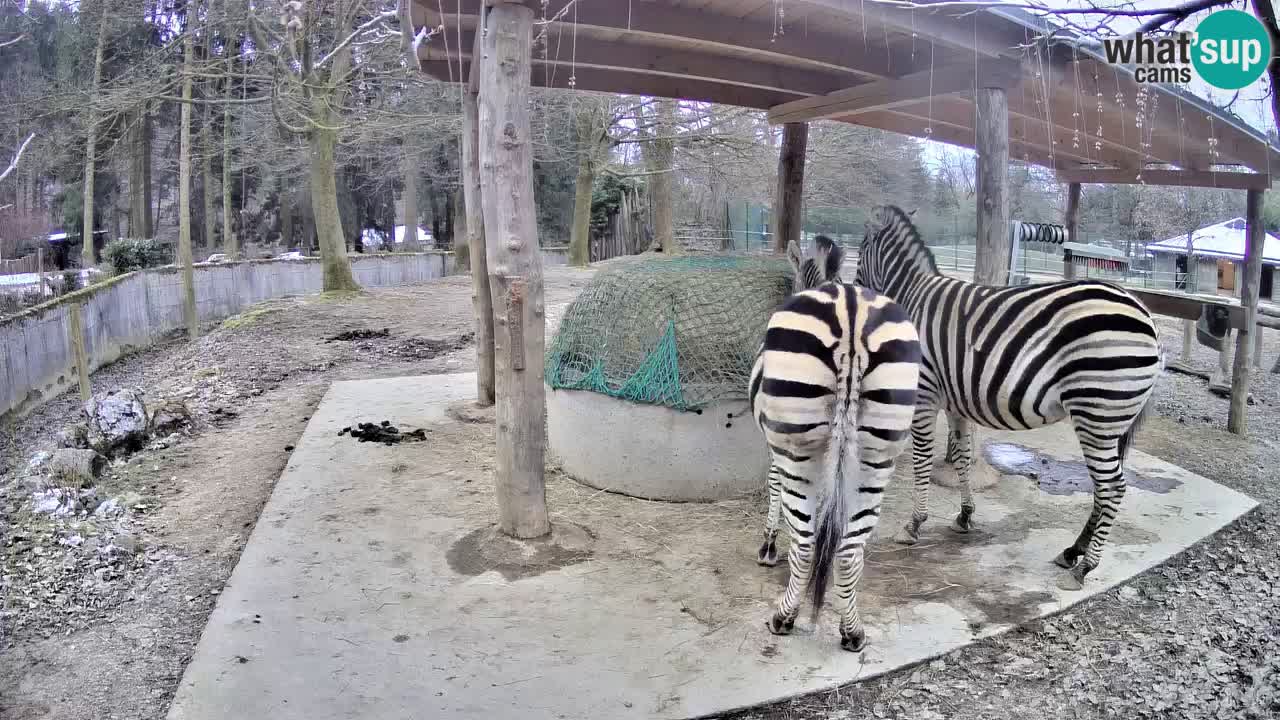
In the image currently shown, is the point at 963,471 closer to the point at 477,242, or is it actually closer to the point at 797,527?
the point at 797,527

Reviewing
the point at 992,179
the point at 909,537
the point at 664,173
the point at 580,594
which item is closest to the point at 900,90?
the point at 992,179

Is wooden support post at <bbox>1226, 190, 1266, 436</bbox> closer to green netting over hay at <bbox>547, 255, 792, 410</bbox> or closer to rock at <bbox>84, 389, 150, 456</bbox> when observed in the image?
green netting over hay at <bbox>547, 255, 792, 410</bbox>

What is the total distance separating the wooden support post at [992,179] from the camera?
5.71 metres

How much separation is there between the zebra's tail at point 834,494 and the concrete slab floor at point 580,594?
1.42 ft

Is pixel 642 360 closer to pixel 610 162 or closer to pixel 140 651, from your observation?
pixel 140 651

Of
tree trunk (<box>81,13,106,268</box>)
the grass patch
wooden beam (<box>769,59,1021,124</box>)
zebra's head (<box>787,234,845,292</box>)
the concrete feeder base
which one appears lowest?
the concrete feeder base

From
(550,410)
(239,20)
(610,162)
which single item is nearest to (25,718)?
(550,410)

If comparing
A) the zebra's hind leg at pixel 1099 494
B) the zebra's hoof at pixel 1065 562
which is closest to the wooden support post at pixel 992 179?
the zebra's hind leg at pixel 1099 494

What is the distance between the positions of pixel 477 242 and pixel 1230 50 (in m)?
5.77

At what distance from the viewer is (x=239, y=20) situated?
12016mm

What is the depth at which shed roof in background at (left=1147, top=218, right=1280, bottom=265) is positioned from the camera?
9711 mm

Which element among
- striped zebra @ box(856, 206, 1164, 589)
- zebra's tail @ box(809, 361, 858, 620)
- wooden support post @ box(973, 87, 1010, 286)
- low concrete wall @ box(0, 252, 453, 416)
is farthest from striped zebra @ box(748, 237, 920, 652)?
low concrete wall @ box(0, 252, 453, 416)

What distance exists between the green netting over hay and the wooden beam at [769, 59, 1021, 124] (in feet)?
5.89

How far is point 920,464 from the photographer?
4.96m
